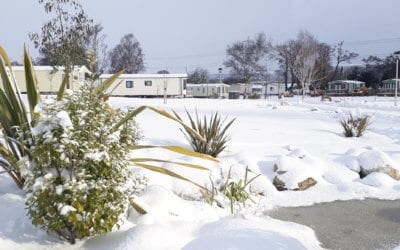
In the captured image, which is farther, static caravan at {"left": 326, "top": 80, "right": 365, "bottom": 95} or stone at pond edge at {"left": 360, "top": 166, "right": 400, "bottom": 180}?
static caravan at {"left": 326, "top": 80, "right": 365, "bottom": 95}

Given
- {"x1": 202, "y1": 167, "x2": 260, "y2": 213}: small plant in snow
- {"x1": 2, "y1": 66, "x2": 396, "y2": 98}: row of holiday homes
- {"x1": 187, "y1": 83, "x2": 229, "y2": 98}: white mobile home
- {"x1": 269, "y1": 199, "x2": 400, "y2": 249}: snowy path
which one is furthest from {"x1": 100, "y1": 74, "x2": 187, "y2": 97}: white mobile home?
{"x1": 269, "y1": 199, "x2": 400, "y2": 249}: snowy path

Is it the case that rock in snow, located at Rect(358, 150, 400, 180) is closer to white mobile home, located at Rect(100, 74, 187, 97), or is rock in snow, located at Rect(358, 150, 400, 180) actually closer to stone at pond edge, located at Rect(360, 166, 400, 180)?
stone at pond edge, located at Rect(360, 166, 400, 180)

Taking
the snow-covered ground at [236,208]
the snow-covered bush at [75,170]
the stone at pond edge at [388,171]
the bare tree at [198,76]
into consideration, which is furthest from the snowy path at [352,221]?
the bare tree at [198,76]

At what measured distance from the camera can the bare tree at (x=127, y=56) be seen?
197 feet

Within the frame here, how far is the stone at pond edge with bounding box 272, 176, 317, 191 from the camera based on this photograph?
17.2 feet

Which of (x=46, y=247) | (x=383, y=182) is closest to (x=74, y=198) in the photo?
(x=46, y=247)

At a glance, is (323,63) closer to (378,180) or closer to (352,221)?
(378,180)

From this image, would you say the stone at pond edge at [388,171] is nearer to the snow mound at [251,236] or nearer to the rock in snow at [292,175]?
the rock in snow at [292,175]

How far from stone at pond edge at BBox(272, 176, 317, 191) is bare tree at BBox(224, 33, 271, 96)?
57.4 m

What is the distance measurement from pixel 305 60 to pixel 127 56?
963 inches

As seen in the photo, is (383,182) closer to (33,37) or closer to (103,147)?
(103,147)

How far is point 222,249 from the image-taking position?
303cm

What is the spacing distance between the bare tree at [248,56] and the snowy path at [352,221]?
190 ft

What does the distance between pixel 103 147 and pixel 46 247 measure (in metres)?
0.91
